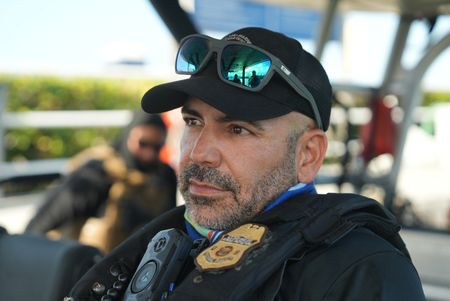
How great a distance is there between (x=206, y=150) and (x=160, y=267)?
291 mm

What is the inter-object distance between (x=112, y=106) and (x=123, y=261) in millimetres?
7906

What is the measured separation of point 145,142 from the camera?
3684 millimetres

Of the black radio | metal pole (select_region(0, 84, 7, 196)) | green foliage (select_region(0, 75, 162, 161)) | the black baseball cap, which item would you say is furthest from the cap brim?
green foliage (select_region(0, 75, 162, 161))

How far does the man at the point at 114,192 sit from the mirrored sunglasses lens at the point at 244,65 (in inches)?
78.3

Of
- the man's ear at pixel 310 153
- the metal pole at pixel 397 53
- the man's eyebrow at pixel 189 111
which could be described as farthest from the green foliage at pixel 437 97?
the man's eyebrow at pixel 189 111

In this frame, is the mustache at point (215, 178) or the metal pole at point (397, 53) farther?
the metal pole at point (397, 53)

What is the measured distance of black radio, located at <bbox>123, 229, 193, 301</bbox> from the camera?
1.46 metres

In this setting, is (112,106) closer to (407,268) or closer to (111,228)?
(111,228)

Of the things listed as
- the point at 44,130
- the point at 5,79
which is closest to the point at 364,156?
the point at 44,130

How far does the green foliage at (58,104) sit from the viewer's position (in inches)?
316

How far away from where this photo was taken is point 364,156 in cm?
429

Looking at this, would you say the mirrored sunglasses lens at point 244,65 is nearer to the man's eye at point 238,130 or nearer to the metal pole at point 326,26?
the man's eye at point 238,130

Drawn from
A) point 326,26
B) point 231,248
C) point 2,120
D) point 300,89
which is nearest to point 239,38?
point 300,89

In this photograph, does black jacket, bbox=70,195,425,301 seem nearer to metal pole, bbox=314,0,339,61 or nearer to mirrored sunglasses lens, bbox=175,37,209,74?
mirrored sunglasses lens, bbox=175,37,209,74
